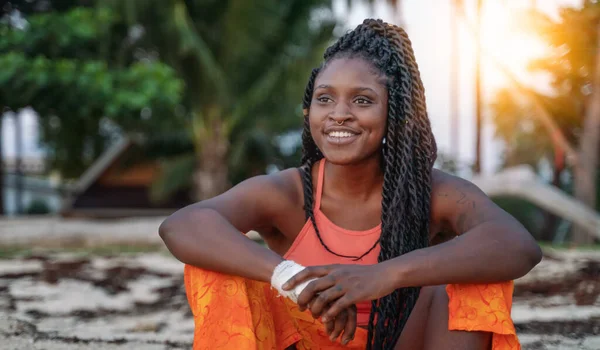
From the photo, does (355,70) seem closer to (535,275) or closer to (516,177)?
(535,275)

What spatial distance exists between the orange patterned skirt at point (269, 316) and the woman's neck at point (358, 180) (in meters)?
0.39

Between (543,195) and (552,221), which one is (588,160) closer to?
(543,195)

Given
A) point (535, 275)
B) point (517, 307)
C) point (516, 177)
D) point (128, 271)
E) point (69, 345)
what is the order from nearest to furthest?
point (69, 345) → point (517, 307) → point (535, 275) → point (128, 271) → point (516, 177)

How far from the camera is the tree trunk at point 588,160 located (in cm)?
904

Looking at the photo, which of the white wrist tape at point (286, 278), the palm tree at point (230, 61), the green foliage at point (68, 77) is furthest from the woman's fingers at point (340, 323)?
the palm tree at point (230, 61)

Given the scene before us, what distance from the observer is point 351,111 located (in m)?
1.90

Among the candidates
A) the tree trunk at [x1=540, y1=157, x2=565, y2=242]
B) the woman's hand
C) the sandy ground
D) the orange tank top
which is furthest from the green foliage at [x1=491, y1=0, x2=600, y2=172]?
the woman's hand

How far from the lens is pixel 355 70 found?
1932 millimetres

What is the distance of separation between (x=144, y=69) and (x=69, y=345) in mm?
4818

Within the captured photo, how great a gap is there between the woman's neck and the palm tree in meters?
7.99

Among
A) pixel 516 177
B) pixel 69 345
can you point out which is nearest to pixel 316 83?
pixel 69 345

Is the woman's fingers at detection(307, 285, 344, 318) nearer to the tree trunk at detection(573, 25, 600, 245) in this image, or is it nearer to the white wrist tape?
the white wrist tape

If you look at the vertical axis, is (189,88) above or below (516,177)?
above

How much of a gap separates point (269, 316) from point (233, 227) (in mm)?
283
